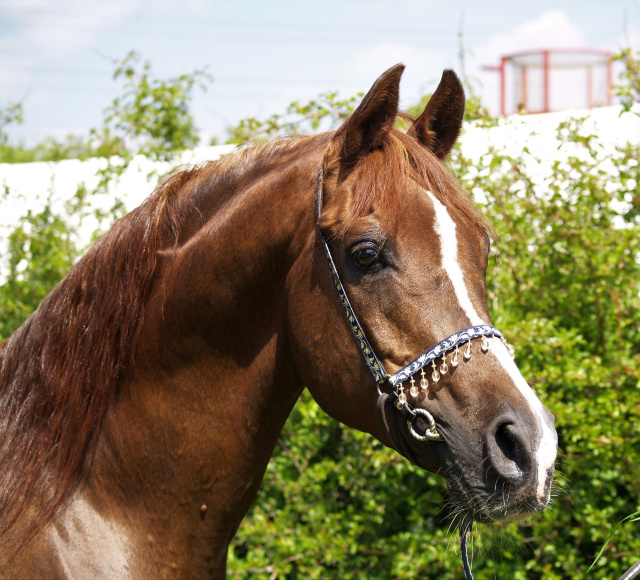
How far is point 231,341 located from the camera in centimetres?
191

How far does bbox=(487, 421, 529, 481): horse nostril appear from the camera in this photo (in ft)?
4.71

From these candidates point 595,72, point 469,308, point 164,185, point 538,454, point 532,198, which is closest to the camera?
point 538,454

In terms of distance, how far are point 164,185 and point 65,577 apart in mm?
1208

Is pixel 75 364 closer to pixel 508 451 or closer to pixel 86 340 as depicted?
pixel 86 340

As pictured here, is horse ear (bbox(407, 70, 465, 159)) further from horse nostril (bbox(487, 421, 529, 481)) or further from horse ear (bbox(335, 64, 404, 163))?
horse nostril (bbox(487, 421, 529, 481))

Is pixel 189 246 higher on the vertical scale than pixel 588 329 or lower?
higher

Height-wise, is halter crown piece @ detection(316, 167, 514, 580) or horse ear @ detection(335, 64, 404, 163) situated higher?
horse ear @ detection(335, 64, 404, 163)

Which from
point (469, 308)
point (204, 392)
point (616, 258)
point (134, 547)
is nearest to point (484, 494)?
point (469, 308)

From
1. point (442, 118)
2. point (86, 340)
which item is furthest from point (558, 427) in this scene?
point (86, 340)

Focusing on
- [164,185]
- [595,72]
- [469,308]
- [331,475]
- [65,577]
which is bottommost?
[331,475]

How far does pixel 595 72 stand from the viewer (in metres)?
10.8

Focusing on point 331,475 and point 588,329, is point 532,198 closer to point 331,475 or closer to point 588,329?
point 588,329

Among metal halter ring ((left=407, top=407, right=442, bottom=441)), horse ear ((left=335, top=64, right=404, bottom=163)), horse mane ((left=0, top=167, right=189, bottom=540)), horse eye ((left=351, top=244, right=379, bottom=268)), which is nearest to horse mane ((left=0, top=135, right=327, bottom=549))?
horse mane ((left=0, top=167, right=189, bottom=540))

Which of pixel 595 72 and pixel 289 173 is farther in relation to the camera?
pixel 595 72
